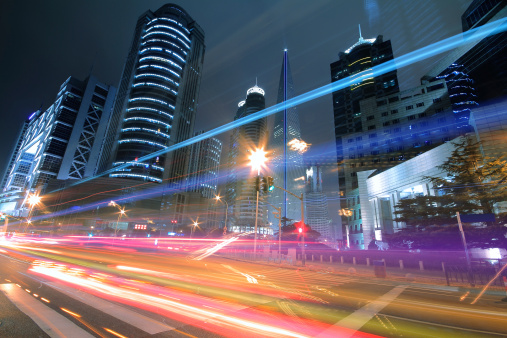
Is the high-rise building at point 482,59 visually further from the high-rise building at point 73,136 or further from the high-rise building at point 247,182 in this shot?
the high-rise building at point 73,136

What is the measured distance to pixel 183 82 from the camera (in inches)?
4722

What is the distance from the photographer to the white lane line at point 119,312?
16.4ft

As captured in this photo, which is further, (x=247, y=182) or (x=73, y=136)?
(x=247, y=182)

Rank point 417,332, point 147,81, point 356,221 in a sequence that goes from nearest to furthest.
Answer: point 417,332
point 356,221
point 147,81

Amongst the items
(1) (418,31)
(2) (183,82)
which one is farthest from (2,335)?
(2) (183,82)

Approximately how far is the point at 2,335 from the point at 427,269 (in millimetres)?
26433

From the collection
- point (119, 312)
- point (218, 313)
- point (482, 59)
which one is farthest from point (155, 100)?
point (482, 59)

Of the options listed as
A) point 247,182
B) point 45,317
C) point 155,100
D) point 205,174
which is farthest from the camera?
point 205,174

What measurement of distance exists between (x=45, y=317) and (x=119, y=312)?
5.17 feet

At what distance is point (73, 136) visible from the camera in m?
119

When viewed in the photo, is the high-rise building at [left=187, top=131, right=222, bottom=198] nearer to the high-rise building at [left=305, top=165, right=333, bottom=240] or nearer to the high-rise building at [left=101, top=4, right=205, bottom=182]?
the high-rise building at [left=101, top=4, right=205, bottom=182]

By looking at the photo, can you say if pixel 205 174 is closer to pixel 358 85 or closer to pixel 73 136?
pixel 73 136

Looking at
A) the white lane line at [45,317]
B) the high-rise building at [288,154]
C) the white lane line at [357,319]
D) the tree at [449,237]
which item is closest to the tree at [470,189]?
the tree at [449,237]

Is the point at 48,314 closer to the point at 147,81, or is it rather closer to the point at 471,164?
the point at 471,164
